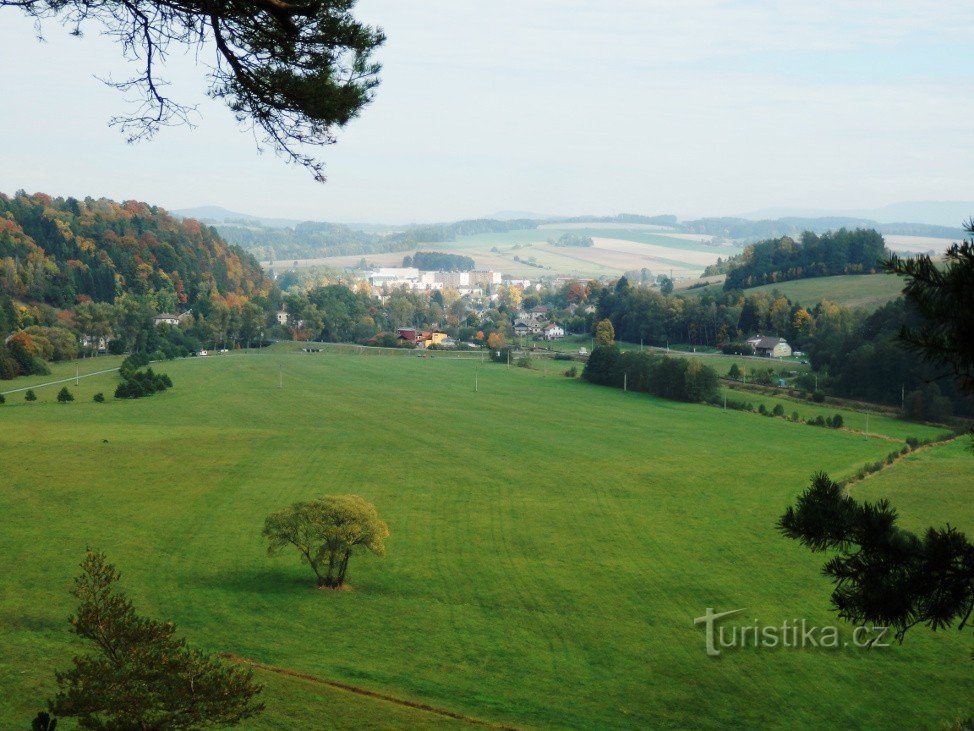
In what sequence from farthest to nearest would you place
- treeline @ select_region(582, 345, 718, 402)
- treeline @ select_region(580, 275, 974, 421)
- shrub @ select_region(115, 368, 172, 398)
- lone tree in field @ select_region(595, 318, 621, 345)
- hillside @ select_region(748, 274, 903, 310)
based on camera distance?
lone tree in field @ select_region(595, 318, 621, 345) < hillside @ select_region(748, 274, 903, 310) < treeline @ select_region(582, 345, 718, 402) < shrub @ select_region(115, 368, 172, 398) < treeline @ select_region(580, 275, 974, 421)

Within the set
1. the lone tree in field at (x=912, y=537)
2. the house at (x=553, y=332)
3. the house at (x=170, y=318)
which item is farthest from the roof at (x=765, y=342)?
the lone tree in field at (x=912, y=537)

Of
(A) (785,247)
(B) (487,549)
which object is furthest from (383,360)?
(B) (487,549)

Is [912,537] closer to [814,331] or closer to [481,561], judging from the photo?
[481,561]

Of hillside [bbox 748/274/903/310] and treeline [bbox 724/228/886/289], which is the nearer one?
hillside [bbox 748/274/903/310]

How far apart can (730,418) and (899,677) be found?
34636 mm

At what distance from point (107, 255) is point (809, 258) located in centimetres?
7775

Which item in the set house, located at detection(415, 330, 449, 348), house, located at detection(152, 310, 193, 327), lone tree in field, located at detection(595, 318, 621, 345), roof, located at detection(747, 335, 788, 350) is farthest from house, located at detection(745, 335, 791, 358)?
house, located at detection(152, 310, 193, 327)

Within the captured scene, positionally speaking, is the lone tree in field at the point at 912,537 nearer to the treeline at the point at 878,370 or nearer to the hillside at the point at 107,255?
the treeline at the point at 878,370

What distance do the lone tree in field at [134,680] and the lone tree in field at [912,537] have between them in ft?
19.1

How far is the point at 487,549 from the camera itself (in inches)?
1041

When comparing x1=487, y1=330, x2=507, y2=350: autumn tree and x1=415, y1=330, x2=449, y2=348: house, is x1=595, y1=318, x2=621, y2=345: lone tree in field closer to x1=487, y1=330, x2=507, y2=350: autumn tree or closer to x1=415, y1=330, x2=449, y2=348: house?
x1=487, y1=330, x2=507, y2=350: autumn tree

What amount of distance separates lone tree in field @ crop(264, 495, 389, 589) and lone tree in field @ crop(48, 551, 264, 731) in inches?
496

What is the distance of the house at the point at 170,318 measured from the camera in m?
90.1

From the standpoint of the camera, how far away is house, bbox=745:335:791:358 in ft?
255
